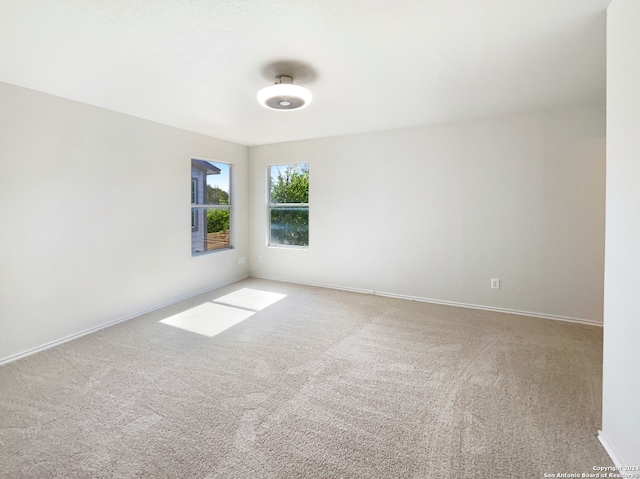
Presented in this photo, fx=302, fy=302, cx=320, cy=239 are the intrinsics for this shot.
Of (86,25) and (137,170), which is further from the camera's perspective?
(137,170)

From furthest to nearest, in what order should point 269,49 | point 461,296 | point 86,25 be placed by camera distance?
point 461,296 → point 269,49 → point 86,25

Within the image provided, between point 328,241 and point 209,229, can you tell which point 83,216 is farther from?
point 328,241

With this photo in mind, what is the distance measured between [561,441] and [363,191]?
131 inches

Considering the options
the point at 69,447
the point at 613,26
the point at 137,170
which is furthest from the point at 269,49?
the point at 69,447

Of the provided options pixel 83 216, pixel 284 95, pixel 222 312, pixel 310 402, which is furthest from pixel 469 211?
pixel 83 216

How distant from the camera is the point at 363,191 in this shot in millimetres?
4352

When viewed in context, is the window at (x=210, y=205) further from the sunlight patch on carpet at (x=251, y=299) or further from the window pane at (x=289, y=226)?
the sunlight patch on carpet at (x=251, y=299)

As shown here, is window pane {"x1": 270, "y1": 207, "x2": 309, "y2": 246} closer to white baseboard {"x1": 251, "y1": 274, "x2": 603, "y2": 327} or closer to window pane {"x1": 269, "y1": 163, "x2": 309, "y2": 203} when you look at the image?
window pane {"x1": 269, "y1": 163, "x2": 309, "y2": 203}

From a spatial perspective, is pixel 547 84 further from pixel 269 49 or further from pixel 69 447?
pixel 69 447

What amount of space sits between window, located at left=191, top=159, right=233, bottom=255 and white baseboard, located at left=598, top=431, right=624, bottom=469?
4400 mm

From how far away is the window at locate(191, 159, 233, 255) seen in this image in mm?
4379

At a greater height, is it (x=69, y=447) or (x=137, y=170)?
(x=137, y=170)

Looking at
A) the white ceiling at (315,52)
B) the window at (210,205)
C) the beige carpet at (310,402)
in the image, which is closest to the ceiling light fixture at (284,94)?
the white ceiling at (315,52)

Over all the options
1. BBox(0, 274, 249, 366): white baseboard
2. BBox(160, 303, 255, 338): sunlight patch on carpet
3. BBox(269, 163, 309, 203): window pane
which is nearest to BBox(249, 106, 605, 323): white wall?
BBox(269, 163, 309, 203): window pane
